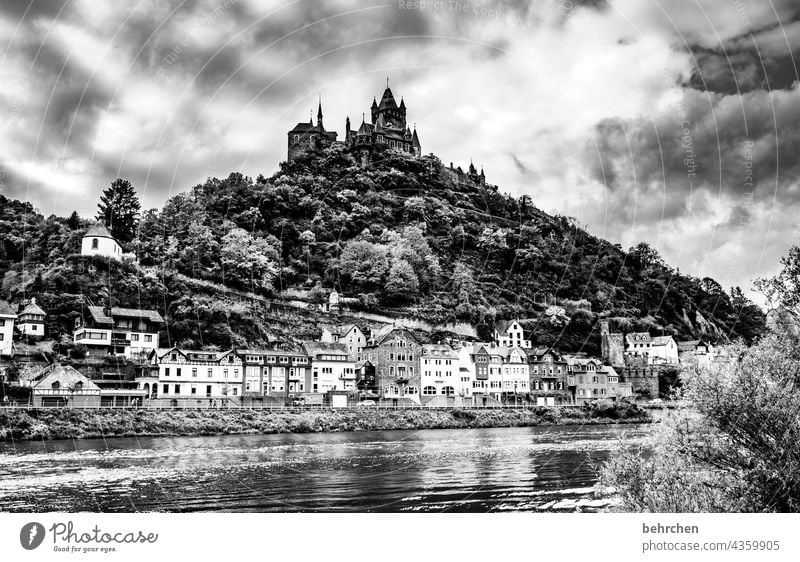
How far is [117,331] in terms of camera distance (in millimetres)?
37688

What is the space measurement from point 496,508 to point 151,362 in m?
27.0

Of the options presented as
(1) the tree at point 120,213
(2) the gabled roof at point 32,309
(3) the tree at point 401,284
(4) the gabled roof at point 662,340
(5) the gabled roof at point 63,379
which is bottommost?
(5) the gabled roof at point 63,379

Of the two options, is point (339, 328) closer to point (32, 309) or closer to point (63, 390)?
point (32, 309)

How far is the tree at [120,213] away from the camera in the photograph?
161 feet

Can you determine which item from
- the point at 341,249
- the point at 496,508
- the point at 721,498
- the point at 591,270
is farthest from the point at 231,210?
the point at 721,498

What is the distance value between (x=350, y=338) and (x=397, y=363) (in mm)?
4442

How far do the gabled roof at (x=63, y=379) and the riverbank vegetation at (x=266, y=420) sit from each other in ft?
6.78

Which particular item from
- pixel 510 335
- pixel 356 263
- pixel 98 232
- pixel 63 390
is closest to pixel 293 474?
pixel 63 390

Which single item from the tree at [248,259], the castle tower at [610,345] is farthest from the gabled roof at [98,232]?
the castle tower at [610,345]

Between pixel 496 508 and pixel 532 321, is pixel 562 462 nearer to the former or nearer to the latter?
pixel 496 508

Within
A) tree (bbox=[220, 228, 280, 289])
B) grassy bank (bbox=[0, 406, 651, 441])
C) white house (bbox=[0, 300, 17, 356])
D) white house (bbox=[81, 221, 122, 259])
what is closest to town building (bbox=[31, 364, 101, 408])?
grassy bank (bbox=[0, 406, 651, 441])

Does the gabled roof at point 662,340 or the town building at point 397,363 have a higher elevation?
the gabled roof at point 662,340

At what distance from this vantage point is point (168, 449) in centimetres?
2364

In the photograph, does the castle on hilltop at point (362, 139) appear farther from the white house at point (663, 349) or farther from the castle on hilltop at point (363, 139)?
the white house at point (663, 349)
